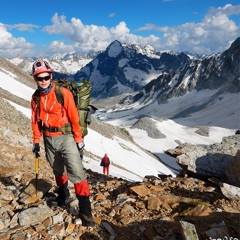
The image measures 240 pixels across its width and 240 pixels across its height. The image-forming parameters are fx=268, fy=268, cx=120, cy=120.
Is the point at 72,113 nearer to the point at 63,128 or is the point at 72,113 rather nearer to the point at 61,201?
the point at 63,128

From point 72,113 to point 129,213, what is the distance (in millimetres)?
3443

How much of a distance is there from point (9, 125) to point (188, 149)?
13.9 m

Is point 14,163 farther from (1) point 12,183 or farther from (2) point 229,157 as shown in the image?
(2) point 229,157

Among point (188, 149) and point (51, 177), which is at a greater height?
point (188, 149)

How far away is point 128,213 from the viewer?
26.4 feet

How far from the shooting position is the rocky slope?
22.4 ft

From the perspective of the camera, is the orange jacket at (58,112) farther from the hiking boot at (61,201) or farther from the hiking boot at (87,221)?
the hiking boot at (61,201)

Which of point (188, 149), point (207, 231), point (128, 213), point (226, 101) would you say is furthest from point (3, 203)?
point (226, 101)

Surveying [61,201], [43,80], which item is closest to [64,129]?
[43,80]

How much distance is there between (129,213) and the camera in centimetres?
804

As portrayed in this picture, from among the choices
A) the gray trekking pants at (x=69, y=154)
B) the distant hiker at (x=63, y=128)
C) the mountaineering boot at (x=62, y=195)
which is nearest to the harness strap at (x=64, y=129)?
the distant hiker at (x=63, y=128)

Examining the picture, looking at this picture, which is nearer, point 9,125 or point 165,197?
point 165,197

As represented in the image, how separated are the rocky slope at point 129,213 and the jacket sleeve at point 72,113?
2.34 metres

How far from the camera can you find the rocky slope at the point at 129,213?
6.81 meters
